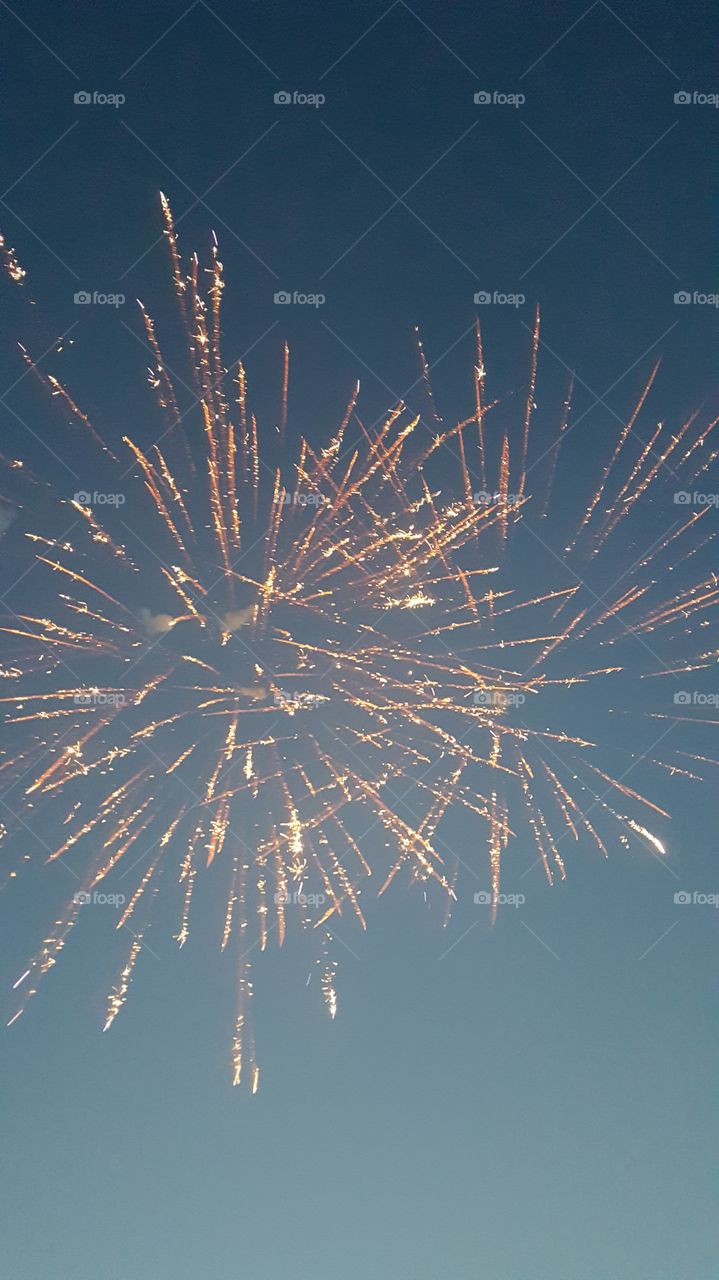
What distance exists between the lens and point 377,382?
6.19ft

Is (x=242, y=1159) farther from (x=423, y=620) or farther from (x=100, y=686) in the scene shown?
(x=423, y=620)

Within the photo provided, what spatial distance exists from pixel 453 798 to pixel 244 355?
89cm

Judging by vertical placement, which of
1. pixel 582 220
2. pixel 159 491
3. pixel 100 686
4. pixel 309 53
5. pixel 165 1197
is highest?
pixel 309 53

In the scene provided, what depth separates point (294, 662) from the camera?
6.16 ft

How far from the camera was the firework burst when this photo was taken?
1.85 meters

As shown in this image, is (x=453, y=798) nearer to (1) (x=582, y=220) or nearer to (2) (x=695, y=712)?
(2) (x=695, y=712)

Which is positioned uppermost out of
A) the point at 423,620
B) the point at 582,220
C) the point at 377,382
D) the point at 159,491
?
the point at 582,220

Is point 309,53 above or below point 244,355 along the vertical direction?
above

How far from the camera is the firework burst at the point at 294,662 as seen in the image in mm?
1854

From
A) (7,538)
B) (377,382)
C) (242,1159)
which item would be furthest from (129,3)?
(242,1159)

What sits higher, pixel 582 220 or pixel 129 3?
pixel 129 3

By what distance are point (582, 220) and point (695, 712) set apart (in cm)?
93

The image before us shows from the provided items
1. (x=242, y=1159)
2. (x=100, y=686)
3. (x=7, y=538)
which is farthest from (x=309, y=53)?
(x=242, y=1159)

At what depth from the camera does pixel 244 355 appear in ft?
6.15
